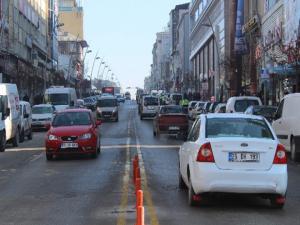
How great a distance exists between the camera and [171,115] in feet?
102

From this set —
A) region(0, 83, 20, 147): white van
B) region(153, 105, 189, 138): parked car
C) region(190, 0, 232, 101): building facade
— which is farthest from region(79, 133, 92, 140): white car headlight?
region(190, 0, 232, 101): building facade

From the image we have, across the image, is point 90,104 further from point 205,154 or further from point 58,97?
point 205,154

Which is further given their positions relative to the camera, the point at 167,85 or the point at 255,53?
the point at 167,85

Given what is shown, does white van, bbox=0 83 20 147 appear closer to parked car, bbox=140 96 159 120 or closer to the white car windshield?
the white car windshield

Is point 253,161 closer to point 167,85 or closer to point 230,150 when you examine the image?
point 230,150

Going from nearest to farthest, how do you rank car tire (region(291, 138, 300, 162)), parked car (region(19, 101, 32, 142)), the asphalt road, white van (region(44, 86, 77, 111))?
the asphalt road → car tire (region(291, 138, 300, 162)) → parked car (region(19, 101, 32, 142)) → white van (region(44, 86, 77, 111))

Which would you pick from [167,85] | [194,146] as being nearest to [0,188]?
[194,146]

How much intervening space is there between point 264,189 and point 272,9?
4657cm

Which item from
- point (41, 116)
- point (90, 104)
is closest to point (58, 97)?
point (41, 116)

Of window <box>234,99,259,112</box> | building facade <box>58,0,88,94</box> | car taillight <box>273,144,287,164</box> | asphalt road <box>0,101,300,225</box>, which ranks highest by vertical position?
building facade <box>58,0,88,94</box>

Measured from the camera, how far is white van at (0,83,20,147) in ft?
83.2

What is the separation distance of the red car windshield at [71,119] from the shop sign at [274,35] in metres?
Answer: 27.5

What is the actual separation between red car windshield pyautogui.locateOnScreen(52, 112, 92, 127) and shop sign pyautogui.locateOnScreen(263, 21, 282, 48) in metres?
27.5

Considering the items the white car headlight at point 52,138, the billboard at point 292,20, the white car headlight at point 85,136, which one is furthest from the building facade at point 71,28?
the white car headlight at point 52,138
